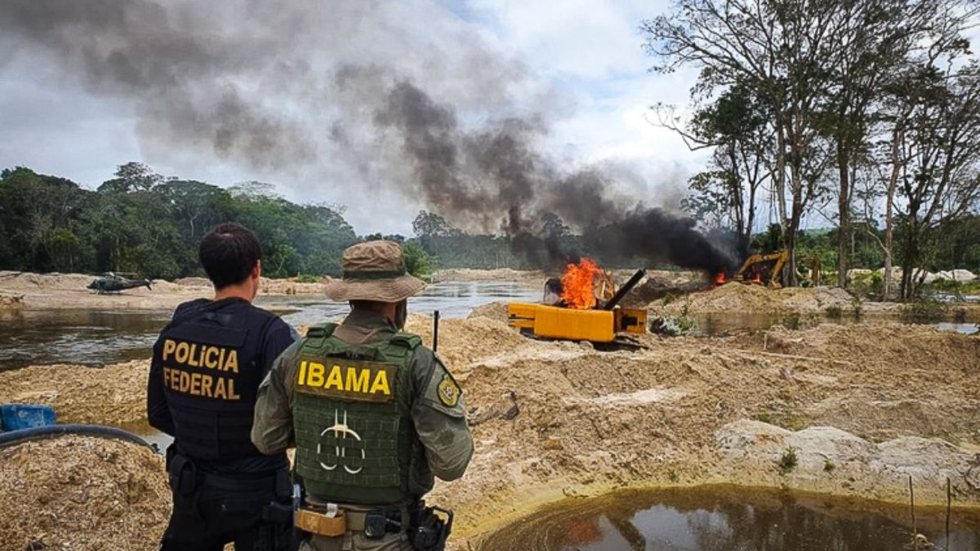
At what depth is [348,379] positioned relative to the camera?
2117mm

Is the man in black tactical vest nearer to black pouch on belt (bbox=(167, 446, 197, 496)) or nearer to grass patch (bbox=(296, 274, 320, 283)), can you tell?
black pouch on belt (bbox=(167, 446, 197, 496))

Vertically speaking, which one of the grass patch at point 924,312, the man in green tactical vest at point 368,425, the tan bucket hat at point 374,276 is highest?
the tan bucket hat at point 374,276

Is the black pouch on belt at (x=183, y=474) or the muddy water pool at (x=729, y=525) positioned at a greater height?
the black pouch on belt at (x=183, y=474)

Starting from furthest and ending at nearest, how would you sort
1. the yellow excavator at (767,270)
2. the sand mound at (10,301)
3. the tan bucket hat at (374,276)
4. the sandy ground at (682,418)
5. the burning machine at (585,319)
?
the yellow excavator at (767,270) < the sand mound at (10,301) < the burning machine at (585,319) < the sandy ground at (682,418) < the tan bucket hat at (374,276)

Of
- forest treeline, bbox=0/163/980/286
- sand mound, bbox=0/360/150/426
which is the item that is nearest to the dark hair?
sand mound, bbox=0/360/150/426

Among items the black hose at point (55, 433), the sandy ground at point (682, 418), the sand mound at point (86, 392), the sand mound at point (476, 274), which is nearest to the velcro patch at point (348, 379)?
the sandy ground at point (682, 418)

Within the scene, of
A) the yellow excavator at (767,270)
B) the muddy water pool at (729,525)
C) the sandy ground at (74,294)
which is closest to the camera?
the muddy water pool at (729,525)

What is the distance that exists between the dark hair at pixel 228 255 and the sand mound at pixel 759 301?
69.0 ft

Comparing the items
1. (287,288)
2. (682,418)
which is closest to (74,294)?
(287,288)

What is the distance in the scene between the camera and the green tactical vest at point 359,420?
6.89ft

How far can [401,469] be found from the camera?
7.06 ft

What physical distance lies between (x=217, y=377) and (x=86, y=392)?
751 cm

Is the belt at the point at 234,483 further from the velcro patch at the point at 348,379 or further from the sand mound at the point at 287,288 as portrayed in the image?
the sand mound at the point at 287,288

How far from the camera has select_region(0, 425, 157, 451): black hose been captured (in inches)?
146
